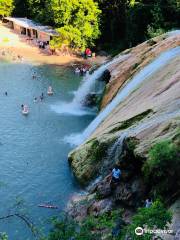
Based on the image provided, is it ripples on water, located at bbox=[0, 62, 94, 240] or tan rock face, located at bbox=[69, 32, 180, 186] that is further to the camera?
ripples on water, located at bbox=[0, 62, 94, 240]

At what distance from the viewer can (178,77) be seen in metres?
30.4

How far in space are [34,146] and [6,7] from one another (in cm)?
5419

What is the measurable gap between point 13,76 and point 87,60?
11172 mm

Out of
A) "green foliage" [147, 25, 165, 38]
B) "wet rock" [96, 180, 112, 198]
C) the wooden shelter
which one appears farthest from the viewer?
the wooden shelter

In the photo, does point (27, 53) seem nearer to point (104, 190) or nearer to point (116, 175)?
point (104, 190)

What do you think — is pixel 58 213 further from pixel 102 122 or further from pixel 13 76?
pixel 13 76

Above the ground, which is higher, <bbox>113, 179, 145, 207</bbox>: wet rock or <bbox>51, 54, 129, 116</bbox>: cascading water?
<bbox>113, 179, 145, 207</bbox>: wet rock

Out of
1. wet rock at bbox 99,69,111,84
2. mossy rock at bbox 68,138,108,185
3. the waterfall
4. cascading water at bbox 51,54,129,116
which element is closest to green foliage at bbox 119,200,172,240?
mossy rock at bbox 68,138,108,185

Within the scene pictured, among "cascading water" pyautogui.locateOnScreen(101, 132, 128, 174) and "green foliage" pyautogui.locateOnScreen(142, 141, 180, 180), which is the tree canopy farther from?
"green foliage" pyautogui.locateOnScreen(142, 141, 180, 180)

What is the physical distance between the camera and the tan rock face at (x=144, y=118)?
961 inches

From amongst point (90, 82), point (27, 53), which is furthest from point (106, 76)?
point (27, 53)

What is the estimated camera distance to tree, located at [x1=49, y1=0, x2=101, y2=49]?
212ft

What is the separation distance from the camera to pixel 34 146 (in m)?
37.2

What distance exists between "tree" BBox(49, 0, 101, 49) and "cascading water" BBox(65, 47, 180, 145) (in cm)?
2767
